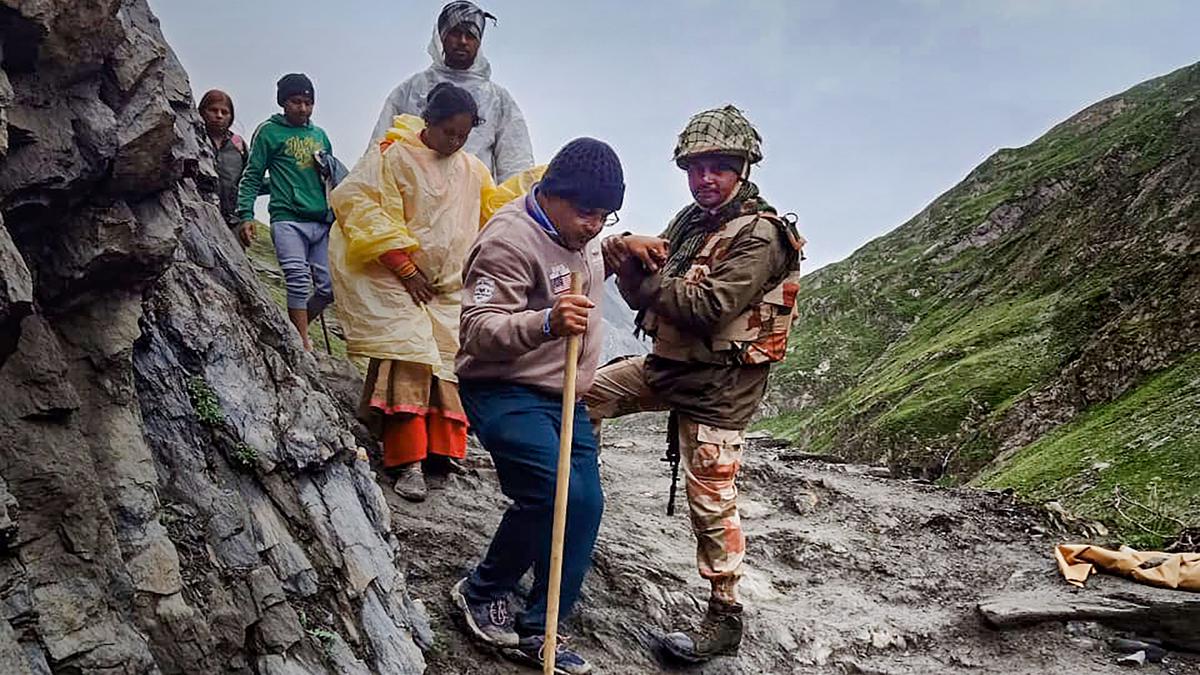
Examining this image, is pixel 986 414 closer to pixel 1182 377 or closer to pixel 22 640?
pixel 1182 377

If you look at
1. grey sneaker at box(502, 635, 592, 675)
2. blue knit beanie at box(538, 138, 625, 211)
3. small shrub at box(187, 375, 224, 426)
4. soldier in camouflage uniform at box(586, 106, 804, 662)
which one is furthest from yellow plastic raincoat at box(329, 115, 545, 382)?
grey sneaker at box(502, 635, 592, 675)

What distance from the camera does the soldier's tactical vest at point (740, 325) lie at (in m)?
6.14

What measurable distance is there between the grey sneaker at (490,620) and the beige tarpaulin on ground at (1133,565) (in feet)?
19.2

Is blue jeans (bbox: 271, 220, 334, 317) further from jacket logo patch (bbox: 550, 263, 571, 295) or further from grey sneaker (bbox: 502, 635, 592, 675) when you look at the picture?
grey sneaker (bbox: 502, 635, 592, 675)

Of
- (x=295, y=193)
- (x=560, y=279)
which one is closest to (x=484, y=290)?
(x=560, y=279)

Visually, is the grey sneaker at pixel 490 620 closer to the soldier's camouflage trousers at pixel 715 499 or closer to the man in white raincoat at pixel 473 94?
the soldier's camouflage trousers at pixel 715 499

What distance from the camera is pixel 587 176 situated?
520 cm

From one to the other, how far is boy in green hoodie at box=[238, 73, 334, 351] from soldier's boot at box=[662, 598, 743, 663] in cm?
502

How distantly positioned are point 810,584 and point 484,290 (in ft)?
18.2

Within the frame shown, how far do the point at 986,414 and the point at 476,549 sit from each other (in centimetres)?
1727

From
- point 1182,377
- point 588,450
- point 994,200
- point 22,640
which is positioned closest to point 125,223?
point 22,640

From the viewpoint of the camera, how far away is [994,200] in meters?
59.8

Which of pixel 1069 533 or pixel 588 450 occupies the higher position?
pixel 588 450

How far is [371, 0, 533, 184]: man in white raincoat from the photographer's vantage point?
8.55 metres
